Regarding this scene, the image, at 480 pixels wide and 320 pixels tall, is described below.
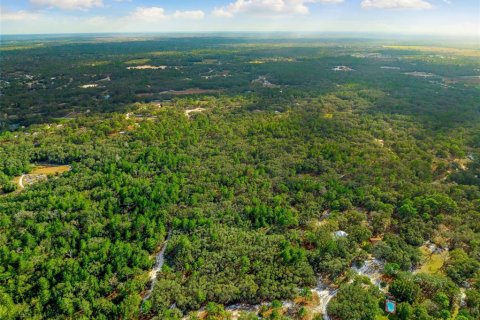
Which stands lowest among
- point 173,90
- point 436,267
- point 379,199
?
point 436,267

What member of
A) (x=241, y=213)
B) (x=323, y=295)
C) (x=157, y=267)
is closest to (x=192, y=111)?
(x=241, y=213)

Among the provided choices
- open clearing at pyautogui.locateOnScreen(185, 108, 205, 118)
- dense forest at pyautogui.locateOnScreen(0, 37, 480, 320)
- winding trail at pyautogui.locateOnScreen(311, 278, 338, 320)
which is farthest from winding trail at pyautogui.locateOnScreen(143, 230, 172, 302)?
open clearing at pyautogui.locateOnScreen(185, 108, 205, 118)

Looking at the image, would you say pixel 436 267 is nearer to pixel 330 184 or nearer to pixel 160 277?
pixel 330 184

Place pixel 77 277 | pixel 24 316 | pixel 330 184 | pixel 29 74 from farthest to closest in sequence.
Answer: pixel 29 74
pixel 330 184
pixel 77 277
pixel 24 316

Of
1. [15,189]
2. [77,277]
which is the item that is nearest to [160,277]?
[77,277]

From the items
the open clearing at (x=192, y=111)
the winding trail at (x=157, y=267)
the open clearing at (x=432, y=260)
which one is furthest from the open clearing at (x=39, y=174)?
the open clearing at (x=432, y=260)

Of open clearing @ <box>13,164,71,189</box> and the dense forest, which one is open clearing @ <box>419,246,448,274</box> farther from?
open clearing @ <box>13,164,71,189</box>

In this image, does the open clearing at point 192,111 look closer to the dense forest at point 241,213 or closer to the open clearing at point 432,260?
the dense forest at point 241,213

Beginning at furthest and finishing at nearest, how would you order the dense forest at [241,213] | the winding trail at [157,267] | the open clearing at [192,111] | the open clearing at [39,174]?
the open clearing at [192,111] < the open clearing at [39,174] < the winding trail at [157,267] < the dense forest at [241,213]
